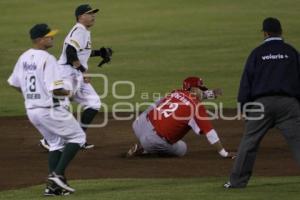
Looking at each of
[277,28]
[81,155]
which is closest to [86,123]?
[81,155]

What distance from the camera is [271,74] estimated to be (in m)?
10.3

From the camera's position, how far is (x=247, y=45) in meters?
28.6

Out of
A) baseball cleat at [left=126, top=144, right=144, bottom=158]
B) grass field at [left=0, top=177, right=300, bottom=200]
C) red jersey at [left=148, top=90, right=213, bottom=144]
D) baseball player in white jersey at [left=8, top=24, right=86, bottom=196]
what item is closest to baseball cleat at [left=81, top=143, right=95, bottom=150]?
baseball cleat at [left=126, top=144, right=144, bottom=158]

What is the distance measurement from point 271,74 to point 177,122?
268cm

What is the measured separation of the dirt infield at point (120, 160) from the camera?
12.0 meters

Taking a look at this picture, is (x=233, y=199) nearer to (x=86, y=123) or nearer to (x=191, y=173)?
(x=191, y=173)

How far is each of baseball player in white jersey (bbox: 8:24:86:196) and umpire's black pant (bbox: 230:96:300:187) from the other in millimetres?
1771

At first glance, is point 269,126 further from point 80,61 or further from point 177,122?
point 80,61

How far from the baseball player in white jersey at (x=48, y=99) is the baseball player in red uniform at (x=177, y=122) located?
2425 mm

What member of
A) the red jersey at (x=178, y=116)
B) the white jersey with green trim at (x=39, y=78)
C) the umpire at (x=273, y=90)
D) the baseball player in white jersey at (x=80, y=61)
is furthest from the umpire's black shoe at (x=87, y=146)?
the umpire at (x=273, y=90)

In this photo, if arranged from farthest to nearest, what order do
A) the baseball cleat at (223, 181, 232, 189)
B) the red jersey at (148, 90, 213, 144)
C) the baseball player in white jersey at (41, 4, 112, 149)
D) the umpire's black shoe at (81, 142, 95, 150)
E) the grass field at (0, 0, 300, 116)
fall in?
the grass field at (0, 0, 300, 116) < the umpire's black shoe at (81, 142, 95, 150) < the baseball player in white jersey at (41, 4, 112, 149) < the red jersey at (148, 90, 213, 144) < the baseball cleat at (223, 181, 232, 189)

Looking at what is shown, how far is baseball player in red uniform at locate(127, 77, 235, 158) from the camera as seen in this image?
12.6 meters

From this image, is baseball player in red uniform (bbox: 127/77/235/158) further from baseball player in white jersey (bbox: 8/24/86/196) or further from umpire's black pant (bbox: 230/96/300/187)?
baseball player in white jersey (bbox: 8/24/86/196)

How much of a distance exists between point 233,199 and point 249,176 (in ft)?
2.75
